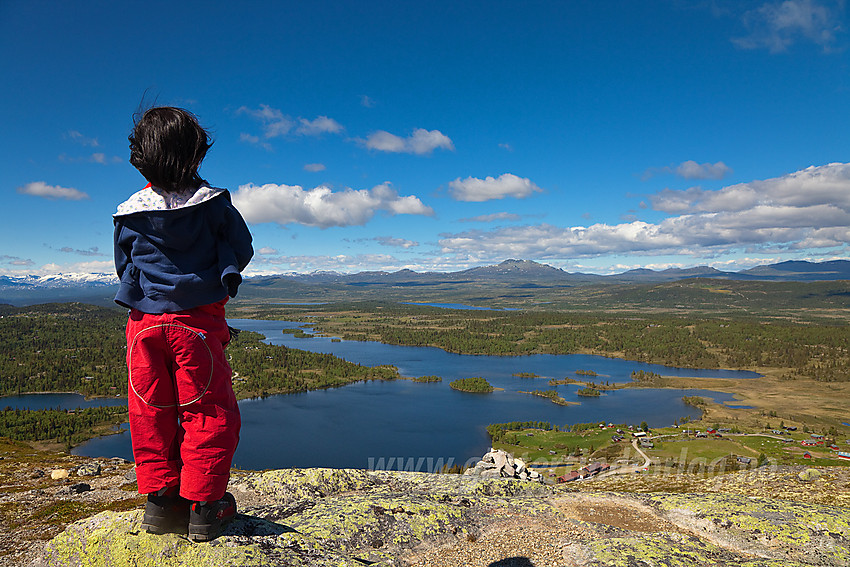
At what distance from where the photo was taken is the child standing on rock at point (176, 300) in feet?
9.24

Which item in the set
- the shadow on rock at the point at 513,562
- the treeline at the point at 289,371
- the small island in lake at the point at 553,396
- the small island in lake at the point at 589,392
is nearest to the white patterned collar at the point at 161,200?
the shadow on rock at the point at 513,562

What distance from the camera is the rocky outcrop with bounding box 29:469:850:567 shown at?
10.8 feet

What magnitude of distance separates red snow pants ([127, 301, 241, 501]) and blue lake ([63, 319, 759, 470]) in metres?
40.7

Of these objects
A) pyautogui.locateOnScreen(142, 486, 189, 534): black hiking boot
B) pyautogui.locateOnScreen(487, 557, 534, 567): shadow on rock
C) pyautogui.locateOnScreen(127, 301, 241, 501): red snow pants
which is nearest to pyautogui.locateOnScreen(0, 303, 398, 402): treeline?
pyautogui.locateOnScreen(487, 557, 534, 567): shadow on rock

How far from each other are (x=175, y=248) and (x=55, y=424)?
233 ft

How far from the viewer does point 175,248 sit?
286cm

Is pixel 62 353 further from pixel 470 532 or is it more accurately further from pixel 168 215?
pixel 168 215

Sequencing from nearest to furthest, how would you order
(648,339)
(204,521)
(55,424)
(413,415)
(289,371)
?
(204,521), (55,424), (413,415), (289,371), (648,339)

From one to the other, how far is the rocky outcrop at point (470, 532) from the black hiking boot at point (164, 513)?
71mm

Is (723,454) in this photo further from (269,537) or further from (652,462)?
(269,537)

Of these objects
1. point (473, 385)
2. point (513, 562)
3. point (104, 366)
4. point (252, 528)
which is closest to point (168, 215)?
point (252, 528)

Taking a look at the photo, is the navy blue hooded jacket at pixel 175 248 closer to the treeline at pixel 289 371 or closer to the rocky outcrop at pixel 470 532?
the rocky outcrop at pixel 470 532

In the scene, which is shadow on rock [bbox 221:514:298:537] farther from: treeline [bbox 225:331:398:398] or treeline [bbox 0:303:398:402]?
treeline [bbox 0:303:398:402]

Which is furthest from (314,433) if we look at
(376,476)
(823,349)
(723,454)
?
(823,349)
